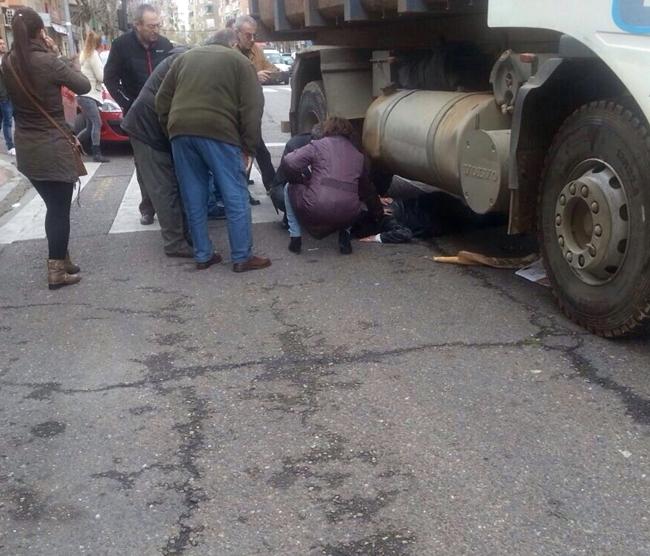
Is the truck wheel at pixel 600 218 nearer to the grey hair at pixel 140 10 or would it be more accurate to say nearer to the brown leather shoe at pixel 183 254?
the brown leather shoe at pixel 183 254

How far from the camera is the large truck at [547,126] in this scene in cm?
406

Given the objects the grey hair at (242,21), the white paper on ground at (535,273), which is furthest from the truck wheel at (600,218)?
the grey hair at (242,21)

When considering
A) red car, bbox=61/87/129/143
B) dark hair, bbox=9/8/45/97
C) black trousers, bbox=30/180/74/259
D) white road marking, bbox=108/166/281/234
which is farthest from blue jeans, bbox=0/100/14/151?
dark hair, bbox=9/8/45/97

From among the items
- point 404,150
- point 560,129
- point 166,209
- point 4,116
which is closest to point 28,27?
point 166,209

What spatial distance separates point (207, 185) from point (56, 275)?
128 cm

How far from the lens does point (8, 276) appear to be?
6320 millimetres

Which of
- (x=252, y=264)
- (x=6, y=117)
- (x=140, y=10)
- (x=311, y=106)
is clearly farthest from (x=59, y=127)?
(x=6, y=117)

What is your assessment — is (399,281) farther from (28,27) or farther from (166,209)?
(28,27)

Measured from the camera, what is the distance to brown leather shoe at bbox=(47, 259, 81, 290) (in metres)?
5.93

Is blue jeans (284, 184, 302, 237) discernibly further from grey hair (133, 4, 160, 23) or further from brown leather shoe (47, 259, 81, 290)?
grey hair (133, 4, 160, 23)

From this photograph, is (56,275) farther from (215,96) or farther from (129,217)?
(129,217)

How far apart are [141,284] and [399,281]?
1.83 metres

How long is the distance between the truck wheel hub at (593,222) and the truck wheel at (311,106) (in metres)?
4.25

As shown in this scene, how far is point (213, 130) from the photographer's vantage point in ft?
19.5
